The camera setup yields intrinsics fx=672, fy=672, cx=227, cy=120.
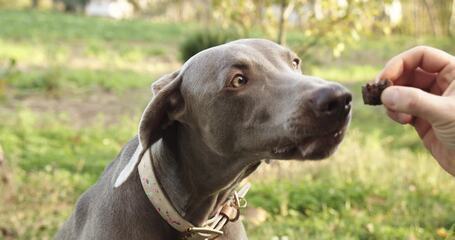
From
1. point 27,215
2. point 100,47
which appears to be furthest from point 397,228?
point 100,47

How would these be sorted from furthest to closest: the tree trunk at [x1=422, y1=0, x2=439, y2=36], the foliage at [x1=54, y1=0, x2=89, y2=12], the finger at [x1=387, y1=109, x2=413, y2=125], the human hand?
the foliage at [x1=54, y1=0, x2=89, y2=12] → the tree trunk at [x1=422, y1=0, x2=439, y2=36] → the finger at [x1=387, y1=109, x2=413, y2=125] → the human hand

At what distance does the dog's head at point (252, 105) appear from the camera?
7.53 ft

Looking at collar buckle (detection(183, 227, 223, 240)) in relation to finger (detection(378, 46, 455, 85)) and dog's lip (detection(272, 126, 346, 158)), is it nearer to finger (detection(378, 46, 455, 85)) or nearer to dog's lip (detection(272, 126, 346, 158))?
dog's lip (detection(272, 126, 346, 158))

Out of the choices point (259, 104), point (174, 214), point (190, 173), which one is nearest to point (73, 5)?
point (190, 173)

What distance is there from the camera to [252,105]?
2.56 metres

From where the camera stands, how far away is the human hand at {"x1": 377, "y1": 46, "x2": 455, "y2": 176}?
244cm

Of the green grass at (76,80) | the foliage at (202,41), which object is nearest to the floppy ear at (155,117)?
the foliage at (202,41)

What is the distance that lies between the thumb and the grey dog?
203 mm

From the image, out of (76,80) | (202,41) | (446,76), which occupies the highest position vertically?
(446,76)

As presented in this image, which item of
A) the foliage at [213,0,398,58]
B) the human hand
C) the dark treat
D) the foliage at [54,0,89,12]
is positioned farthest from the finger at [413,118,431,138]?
the foliage at [54,0,89,12]

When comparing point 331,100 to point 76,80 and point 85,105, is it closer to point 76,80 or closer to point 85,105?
point 85,105

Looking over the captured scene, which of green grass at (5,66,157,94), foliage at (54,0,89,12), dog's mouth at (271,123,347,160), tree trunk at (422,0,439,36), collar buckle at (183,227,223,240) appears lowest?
foliage at (54,0,89,12)

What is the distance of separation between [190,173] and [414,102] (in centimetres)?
102

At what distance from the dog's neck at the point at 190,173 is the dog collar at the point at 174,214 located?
0.17ft
